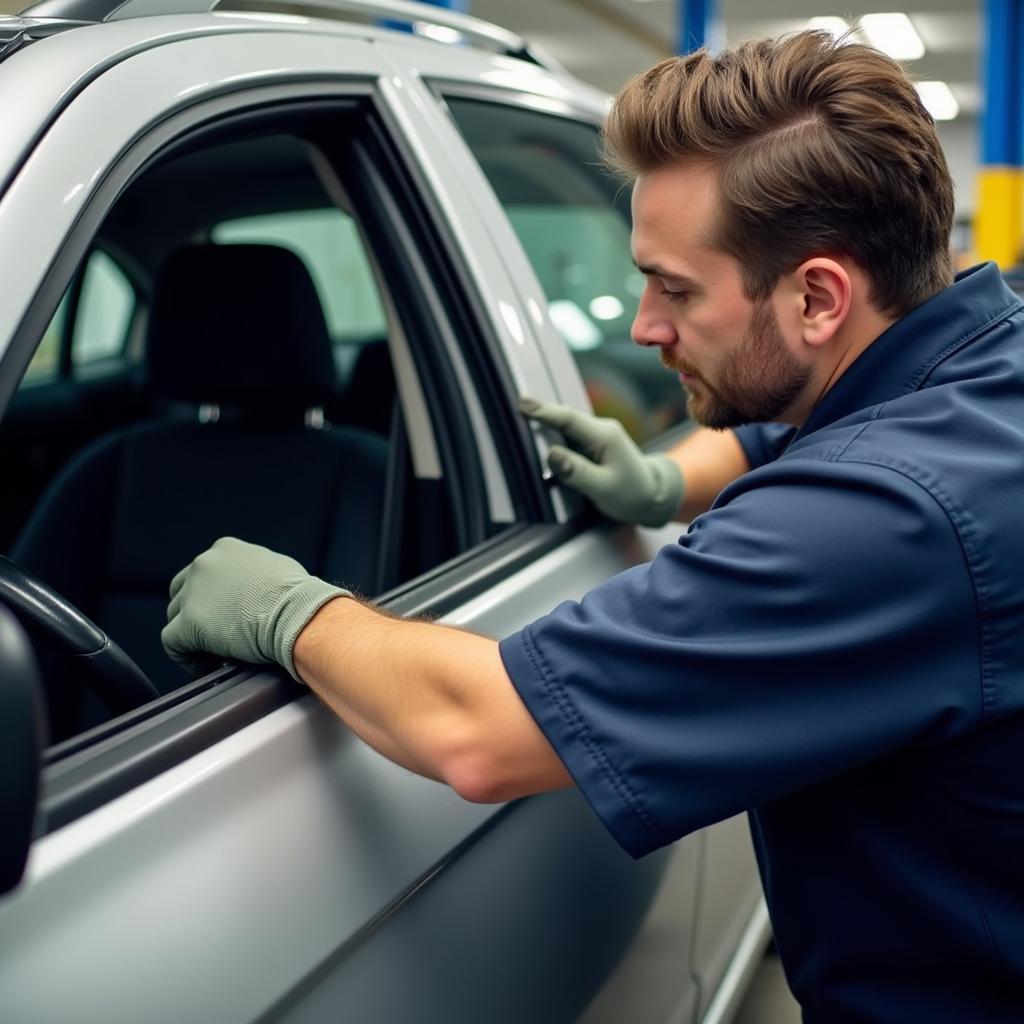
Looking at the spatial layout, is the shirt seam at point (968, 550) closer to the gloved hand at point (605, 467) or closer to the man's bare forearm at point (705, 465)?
the gloved hand at point (605, 467)

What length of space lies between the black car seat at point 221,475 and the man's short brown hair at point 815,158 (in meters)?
0.80

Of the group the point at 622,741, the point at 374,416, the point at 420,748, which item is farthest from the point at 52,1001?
the point at 374,416

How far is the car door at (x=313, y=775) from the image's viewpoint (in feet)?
2.82

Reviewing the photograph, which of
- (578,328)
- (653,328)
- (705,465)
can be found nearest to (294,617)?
(653,328)

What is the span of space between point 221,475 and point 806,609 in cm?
126

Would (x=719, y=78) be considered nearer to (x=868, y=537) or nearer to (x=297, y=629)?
(x=868, y=537)

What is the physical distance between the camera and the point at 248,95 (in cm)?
136

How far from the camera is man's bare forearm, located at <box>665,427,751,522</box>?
6.57ft

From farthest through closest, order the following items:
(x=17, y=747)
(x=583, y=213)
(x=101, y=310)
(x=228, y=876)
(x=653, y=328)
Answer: (x=101, y=310)
(x=583, y=213)
(x=653, y=328)
(x=228, y=876)
(x=17, y=747)

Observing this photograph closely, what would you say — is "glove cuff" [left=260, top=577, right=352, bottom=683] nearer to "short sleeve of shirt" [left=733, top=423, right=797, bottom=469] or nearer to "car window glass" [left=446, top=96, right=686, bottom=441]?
"car window glass" [left=446, top=96, right=686, bottom=441]

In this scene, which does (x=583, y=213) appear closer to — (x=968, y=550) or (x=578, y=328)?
(x=578, y=328)

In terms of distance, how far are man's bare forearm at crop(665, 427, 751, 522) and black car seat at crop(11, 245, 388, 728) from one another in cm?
49

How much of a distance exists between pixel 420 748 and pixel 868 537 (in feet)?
1.42

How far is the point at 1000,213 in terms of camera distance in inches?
399
